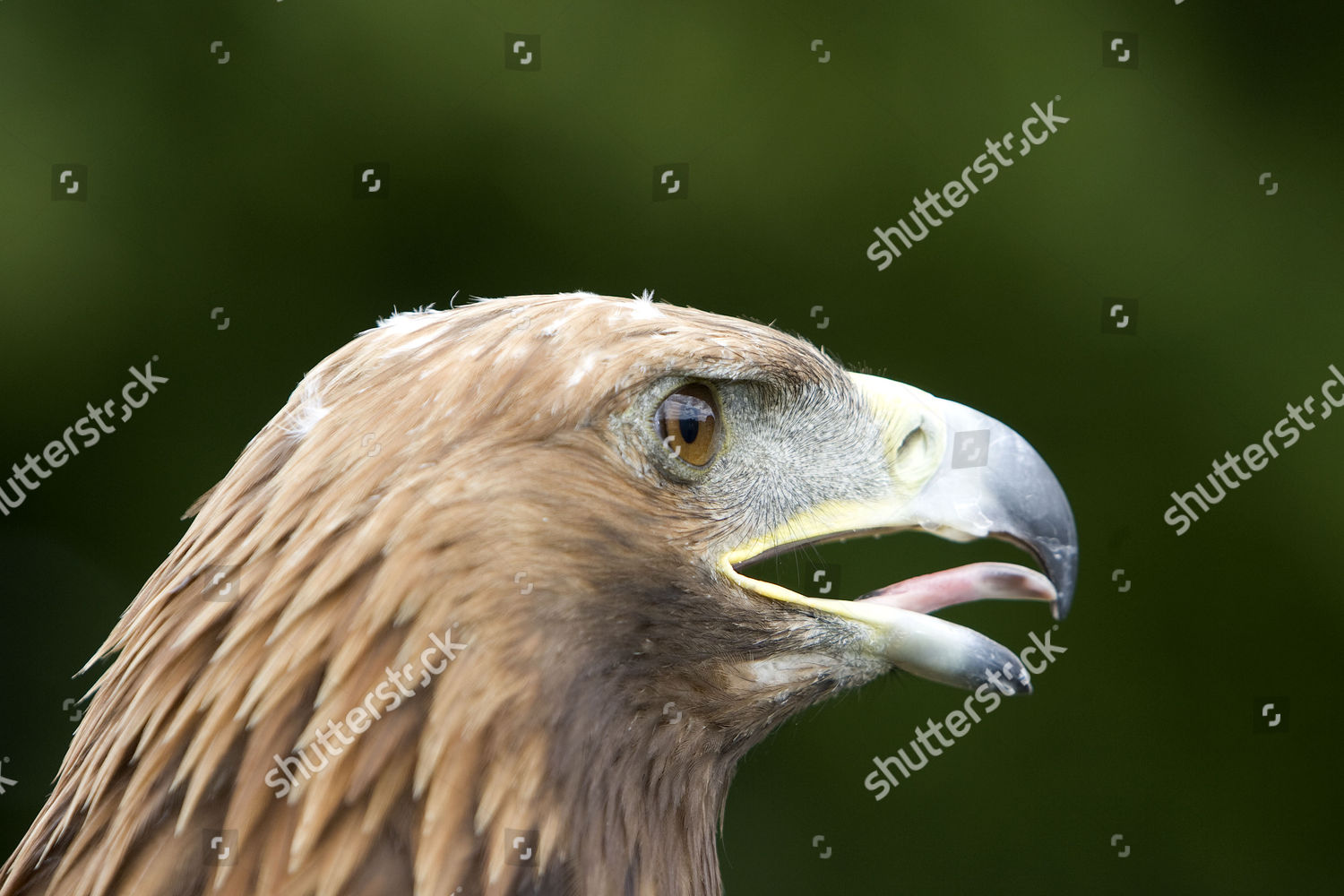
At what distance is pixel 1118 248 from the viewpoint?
3262 millimetres

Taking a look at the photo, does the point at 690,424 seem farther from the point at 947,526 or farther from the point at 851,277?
the point at 851,277

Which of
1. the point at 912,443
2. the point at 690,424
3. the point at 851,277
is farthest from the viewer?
the point at 851,277

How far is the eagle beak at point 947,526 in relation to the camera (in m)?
1.50

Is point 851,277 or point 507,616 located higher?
point 851,277

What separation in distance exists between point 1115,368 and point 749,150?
119cm

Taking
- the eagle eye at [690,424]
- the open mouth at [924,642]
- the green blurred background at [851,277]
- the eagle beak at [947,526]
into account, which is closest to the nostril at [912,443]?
the eagle beak at [947,526]

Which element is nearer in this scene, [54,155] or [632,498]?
[632,498]

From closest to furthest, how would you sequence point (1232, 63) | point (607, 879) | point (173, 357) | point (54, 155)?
point (607, 879), point (54, 155), point (173, 357), point (1232, 63)

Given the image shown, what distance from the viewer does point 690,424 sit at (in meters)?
1.44

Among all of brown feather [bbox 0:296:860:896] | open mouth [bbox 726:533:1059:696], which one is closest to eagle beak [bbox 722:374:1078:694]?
open mouth [bbox 726:533:1059:696]

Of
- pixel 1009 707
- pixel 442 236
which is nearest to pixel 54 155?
pixel 442 236

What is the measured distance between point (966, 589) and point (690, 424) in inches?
17.7

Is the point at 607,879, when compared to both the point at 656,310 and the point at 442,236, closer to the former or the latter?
the point at 656,310

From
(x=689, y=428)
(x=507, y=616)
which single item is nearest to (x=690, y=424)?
(x=689, y=428)
